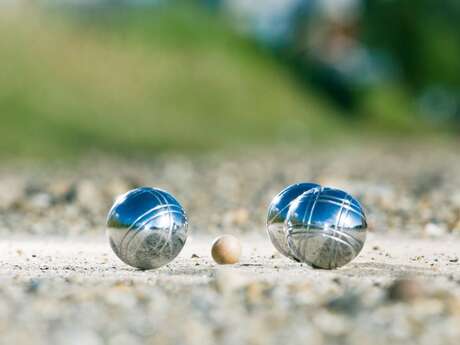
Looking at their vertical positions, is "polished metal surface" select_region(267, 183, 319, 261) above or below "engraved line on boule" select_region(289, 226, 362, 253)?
above

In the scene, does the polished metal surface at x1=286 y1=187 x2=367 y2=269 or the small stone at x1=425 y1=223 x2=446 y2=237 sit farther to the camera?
the small stone at x1=425 y1=223 x2=446 y2=237

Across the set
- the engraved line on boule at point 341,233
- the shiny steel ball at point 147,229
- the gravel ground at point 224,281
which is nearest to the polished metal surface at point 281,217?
the gravel ground at point 224,281

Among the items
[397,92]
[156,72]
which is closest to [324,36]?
[397,92]

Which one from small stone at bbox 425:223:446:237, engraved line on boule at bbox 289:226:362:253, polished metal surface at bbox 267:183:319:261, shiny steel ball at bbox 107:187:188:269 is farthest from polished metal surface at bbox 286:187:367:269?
small stone at bbox 425:223:446:237

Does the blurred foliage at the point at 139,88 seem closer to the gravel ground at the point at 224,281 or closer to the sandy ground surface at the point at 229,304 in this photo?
the gravel ground at the point at 224,281

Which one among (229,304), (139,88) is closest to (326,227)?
(229,304)

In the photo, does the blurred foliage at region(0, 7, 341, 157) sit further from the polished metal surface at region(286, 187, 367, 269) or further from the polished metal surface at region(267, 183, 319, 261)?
the polished metal surface at region(286, 187, 367, 269)

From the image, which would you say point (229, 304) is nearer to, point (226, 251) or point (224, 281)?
point (224, 281)
